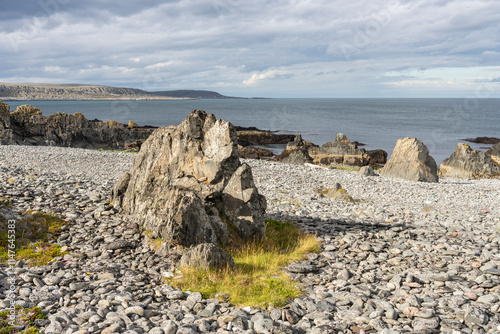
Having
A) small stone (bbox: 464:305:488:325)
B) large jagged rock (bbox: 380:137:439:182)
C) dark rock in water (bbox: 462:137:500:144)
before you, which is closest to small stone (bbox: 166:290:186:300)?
small stone (bbox: 464:305:488:325)

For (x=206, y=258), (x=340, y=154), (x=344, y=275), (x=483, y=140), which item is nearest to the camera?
(x=206, y=258)

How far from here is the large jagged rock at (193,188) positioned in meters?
9.76

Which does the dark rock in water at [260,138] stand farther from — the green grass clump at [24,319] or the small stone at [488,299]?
the green grass clump at [24,319]

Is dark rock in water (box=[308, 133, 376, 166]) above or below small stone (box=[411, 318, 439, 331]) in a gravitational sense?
below

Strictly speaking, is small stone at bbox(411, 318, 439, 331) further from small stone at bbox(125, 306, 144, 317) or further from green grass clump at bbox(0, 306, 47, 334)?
green grass clump at bbox(0, 306, 47, 334)

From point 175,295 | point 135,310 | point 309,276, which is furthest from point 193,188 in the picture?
point 135,310

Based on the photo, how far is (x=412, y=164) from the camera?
29.6 metres

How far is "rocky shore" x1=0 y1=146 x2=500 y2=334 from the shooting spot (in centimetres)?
639

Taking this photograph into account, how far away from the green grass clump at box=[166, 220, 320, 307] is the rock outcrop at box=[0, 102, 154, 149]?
45.7m

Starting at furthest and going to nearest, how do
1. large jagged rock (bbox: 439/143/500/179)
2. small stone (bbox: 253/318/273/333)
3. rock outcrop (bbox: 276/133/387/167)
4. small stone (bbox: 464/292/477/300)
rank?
rock outcrop (bbox: 276/133/387/167) < large jagged rock (bbox: 439/143/500/179) < small stone (bbox: 464/292/477/300) < small stone (bbox: 253/318/273/333)

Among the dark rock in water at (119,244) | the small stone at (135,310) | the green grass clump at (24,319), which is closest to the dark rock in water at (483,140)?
the dark rock in water at (119,244)

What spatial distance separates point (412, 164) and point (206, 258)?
85.8 feet

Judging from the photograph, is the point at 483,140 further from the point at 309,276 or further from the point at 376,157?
the point at 309,276

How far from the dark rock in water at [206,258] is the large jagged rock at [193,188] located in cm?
99
